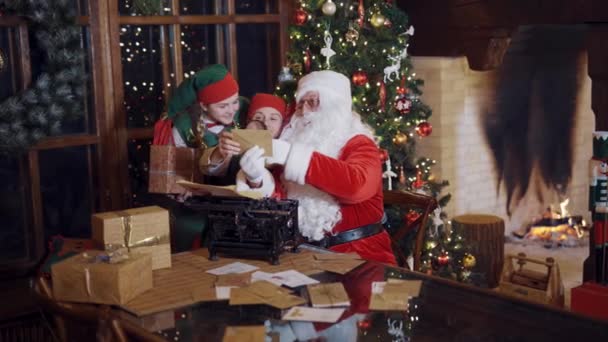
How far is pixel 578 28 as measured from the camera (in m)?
5.30

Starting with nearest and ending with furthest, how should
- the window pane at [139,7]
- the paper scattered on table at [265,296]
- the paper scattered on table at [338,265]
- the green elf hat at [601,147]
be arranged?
the paper scattered on table at [265,296]
the paper scattered on table at [338,265]
the green elf hat at [601,147]
the window pane at [139,7]

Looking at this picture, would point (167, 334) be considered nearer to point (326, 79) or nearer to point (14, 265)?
point (326, 79)

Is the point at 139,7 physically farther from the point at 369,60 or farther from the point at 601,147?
the point at 601,147

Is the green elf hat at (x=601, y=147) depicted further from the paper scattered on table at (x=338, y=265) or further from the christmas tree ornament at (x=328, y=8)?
the christmas tree ornament at (x=328, y=8)

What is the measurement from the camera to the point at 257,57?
14.4ft

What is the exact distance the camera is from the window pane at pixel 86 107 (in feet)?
12.5

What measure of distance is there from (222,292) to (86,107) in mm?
2002

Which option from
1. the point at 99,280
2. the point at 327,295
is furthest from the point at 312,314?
the point at 99,280

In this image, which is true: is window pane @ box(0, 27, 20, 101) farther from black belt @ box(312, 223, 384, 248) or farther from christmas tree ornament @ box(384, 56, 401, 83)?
christmas tree ornament @ box(384, 56, 401, 83)

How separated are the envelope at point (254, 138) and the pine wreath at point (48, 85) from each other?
49.0 inches

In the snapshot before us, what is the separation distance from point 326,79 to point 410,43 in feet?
7.03

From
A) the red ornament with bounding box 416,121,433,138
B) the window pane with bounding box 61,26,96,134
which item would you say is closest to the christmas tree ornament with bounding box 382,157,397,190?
the red ornament with bounding box 416,121,433,138

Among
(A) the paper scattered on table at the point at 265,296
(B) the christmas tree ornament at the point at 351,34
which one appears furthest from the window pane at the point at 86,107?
(A) the paper scattered on table at the point at 265,296

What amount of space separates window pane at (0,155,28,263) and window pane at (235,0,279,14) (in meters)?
1.44
